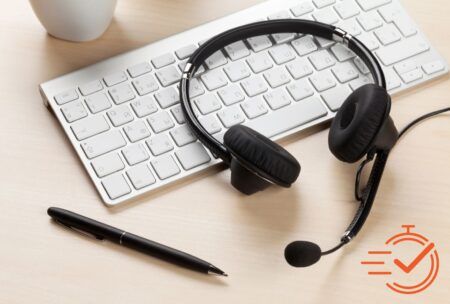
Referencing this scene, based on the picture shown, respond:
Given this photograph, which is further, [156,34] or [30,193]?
[156,34]

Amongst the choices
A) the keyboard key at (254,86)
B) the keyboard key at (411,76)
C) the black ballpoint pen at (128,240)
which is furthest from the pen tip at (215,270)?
the keyboard key at (411,76)

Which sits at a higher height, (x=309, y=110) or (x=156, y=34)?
(x=156, y=34)

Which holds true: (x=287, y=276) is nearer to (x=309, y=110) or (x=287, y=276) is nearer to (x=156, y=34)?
(x=309, y=110)

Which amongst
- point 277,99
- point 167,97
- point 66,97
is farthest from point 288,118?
point 66,97

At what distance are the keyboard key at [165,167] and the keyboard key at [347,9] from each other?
29cm

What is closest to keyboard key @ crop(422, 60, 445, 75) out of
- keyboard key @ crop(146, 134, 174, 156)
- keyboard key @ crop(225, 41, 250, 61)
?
keyboard key @ crop(225, 41, 250, 61)

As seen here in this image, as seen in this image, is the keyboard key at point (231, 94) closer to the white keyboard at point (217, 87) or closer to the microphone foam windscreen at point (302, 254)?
the white keyboard at point (217, 87)

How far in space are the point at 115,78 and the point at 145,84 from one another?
4cm

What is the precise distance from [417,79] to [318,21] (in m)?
0.13

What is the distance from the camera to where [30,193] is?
79 cm

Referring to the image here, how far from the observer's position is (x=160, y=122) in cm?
83

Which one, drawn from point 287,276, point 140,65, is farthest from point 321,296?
point 140,65

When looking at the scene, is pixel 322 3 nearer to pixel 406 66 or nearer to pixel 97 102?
pixel 406 66

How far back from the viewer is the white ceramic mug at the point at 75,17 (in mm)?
844
